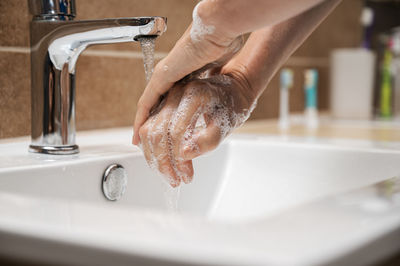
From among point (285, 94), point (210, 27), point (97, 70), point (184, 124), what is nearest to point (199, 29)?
point (210, 27)

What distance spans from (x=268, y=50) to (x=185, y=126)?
163 millimetres

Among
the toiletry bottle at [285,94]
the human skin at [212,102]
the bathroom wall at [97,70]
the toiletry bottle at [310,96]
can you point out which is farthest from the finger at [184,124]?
the toiletry bottle at [310,96]

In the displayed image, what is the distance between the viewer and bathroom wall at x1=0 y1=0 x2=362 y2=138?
0.75 metres

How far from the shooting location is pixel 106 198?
2.11ft

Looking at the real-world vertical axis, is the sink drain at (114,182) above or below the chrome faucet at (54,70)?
below

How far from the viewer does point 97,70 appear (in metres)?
0.89

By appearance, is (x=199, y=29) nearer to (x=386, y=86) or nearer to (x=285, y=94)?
(x=285, y=94)

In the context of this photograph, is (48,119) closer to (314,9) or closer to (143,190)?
(143,190)

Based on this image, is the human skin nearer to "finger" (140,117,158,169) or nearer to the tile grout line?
"finger" (140,117,158,169)

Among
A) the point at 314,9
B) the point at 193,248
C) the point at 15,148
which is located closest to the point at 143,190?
the point at 15,148

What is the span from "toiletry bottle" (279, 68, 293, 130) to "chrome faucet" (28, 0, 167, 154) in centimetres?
71

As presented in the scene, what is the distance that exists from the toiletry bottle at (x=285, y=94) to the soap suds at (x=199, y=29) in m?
0.80

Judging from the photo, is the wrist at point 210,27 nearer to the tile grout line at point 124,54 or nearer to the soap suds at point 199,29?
the soap suds at point 199,29

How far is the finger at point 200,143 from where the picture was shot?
55 centimetres
